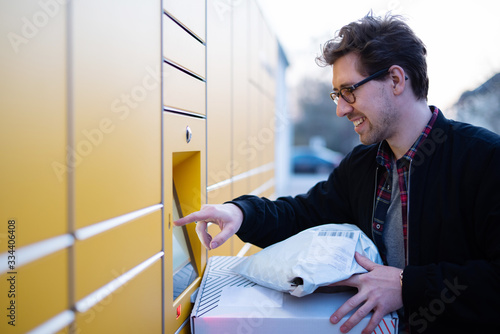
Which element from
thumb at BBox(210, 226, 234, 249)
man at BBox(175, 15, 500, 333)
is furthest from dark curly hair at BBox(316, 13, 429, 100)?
thumb at BBox(210, 226, 234, 249)

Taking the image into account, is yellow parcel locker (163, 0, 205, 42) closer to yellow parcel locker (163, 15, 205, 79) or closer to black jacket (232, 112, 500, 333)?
yellow parcel locker (163, 15, 205, 79)

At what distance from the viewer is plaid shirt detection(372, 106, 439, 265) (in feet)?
5.29

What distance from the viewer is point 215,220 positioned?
1.61 meters

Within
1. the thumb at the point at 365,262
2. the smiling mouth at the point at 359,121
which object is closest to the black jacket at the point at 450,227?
the thumb at the point at 365,262

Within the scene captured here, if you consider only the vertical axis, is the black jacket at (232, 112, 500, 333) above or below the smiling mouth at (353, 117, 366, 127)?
below

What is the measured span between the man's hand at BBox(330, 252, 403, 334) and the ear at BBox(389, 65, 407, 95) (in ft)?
2.29

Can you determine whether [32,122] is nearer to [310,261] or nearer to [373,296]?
[310,261]

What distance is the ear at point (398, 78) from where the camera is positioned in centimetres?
168

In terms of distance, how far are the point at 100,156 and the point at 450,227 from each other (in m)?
1.15

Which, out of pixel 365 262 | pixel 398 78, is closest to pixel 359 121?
pixel 398 78

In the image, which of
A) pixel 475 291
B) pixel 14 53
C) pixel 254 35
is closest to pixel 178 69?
pixel 14 53

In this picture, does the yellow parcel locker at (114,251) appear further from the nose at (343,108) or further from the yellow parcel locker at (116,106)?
the nose at (343,108)

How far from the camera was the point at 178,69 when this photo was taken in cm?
160

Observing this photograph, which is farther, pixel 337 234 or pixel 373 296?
pixel 337 234
